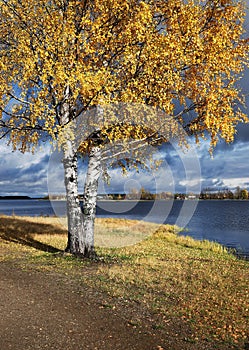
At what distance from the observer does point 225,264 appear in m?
17.7

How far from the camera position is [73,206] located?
1720 centimetres

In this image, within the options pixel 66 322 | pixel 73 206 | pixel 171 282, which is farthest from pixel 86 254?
pixel 66 322

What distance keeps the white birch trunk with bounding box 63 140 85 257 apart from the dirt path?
5039mm

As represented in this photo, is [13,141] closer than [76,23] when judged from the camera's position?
No

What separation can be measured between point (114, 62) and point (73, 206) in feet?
22.8

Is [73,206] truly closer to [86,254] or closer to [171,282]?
[86,254]

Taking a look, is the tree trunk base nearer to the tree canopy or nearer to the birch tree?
the birch tree

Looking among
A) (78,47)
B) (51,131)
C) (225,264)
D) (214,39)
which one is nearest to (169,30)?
(214,39)

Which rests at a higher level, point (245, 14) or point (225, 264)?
point (245, 14)

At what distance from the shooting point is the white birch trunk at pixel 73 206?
17.1 meters

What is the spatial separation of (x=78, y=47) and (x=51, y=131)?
3.99 m

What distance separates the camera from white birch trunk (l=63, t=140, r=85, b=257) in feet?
56.2

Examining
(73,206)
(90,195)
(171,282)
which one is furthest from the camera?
(90,195)

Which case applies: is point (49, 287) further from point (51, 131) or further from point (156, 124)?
point (156, 124)
